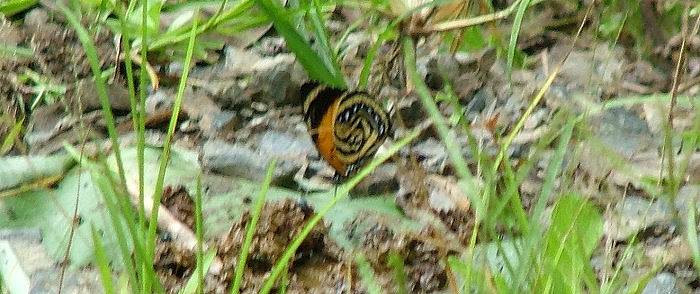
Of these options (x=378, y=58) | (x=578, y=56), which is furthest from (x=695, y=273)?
(x=578, y=56)

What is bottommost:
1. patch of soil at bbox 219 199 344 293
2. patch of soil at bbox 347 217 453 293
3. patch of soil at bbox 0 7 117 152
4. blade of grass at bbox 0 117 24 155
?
patch of soil at bbox 0 7 117 152

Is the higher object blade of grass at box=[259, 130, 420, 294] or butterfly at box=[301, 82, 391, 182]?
blade of grass at box=[259, 130, 420, 294]

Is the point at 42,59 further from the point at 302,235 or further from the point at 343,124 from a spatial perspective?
the point at 302,235

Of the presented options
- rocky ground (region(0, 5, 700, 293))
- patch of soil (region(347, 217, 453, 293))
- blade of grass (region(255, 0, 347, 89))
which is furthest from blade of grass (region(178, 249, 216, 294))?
blade of grass (region(255, 0, 347, 89))

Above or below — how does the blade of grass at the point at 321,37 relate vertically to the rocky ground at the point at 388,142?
above

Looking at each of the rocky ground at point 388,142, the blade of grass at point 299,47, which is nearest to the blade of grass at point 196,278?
the rocky ground at point 388,142

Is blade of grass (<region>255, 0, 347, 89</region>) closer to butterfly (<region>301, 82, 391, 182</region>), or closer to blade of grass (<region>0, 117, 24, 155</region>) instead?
butterfly (<region>301, 82, 391, 182</region>)

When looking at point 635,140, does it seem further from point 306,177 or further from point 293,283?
point 293,283

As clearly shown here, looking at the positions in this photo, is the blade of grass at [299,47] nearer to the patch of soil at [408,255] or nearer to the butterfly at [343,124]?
the butterfly at [343,124]

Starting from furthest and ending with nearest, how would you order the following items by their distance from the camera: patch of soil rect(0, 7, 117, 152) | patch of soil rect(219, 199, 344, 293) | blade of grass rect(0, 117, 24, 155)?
patch of soil rect(0, 7, 117, 152)
blade of grass rect(0, 117, 24, 155)
patch of soil rect(219, 199, 344, 293)

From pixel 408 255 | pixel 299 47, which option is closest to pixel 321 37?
pixel 299 47
